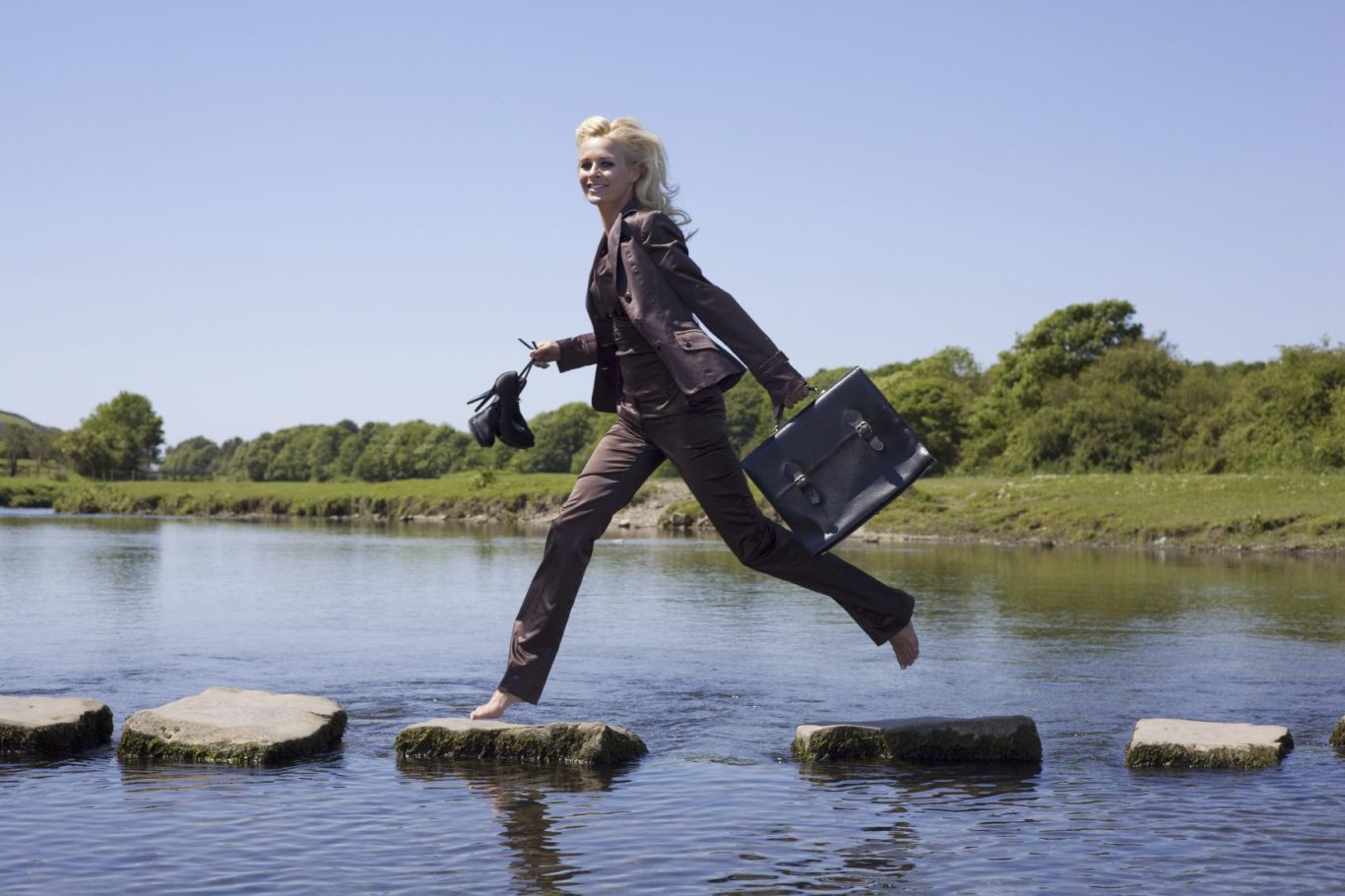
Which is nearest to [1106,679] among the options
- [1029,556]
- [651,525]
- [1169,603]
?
[1169,603]

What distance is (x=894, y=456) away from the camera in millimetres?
7270

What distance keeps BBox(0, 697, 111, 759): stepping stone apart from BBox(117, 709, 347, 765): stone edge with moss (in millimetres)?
353

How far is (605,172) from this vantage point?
7.30m

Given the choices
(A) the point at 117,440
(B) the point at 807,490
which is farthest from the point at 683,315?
(A) the point at 117,440

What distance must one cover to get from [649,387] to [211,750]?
306 cm

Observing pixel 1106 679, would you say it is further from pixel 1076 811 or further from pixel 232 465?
pixel 232 465

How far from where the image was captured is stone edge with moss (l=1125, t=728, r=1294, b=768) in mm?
7453

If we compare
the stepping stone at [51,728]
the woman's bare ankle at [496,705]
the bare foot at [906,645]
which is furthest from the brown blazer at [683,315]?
the stepping stone at [51,728]

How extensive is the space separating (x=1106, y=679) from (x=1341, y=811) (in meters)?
4.75

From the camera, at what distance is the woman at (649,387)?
699 centimetres

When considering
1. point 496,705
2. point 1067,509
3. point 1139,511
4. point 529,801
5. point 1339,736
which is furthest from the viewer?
point 1067,509

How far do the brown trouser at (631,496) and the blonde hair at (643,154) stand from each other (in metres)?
1.08

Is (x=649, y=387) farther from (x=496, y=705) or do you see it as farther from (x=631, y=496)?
(x=496, y=705)

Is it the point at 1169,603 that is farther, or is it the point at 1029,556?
the point at 1029,556
